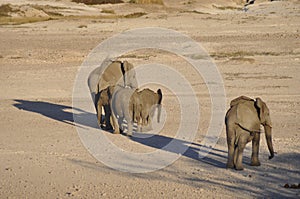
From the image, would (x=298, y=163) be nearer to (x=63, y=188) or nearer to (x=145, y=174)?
(x=145, y=174)

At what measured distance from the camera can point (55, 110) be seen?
1798 cm

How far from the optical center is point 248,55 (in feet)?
99.4

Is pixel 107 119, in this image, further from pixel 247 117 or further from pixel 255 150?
pixel 247 117

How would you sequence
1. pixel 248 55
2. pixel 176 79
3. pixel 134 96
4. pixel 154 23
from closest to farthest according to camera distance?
pixel 134 96 → pixel 176 79 → pixel 248 55 → pixel 154 23

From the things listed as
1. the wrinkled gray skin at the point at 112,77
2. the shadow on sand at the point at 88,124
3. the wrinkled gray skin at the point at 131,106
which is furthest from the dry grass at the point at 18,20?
the wrinkled gray skin at the point at 131,106

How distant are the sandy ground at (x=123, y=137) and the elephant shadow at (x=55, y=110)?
0.08ft

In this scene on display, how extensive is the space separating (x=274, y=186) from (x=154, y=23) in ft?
121

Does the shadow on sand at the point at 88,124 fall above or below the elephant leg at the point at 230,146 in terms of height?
below

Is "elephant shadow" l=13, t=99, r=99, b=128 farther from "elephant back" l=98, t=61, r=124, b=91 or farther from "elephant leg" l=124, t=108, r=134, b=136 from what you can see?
"elephant leg" l=124, t=108, r=134, b=136

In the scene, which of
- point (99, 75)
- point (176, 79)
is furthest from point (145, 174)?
point (176, 79)

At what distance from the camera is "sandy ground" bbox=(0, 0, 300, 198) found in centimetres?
1086

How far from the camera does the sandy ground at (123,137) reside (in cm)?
1086

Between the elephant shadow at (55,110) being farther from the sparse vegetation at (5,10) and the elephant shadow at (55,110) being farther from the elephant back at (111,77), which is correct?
the sparse vegetation at (5,10)

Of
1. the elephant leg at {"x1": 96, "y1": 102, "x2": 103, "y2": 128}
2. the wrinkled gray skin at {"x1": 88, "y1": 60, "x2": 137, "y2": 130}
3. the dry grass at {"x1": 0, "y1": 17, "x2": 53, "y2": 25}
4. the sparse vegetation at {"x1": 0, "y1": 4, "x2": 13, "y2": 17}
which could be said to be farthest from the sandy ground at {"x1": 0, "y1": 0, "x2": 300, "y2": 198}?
the sparse vegetation at {"x1": 0, "y1": 4, "x2": 13, "y2": 17}
